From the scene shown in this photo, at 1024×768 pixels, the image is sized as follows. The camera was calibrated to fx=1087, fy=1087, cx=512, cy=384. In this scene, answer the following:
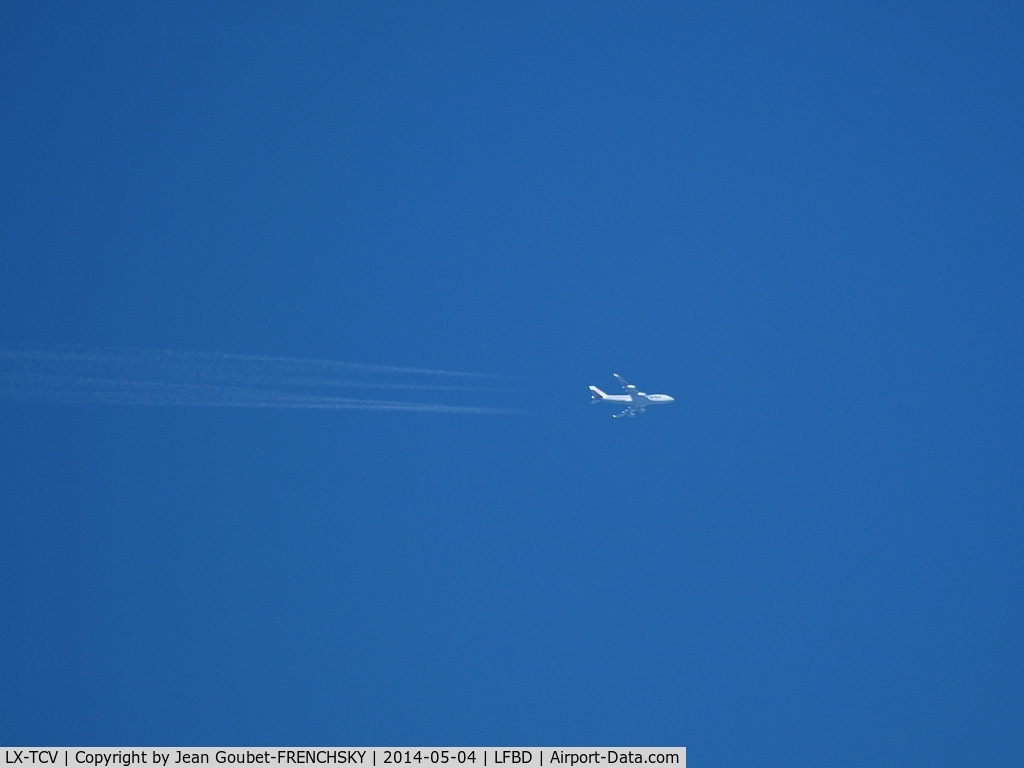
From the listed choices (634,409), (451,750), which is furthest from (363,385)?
(451,750)

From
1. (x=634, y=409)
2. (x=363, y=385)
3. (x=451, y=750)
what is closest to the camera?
(x=451, y=750)

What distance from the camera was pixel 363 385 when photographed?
150ft

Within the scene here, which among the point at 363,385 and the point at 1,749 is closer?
the point at 1,749

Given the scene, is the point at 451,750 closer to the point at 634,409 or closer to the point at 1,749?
the point at 1,749

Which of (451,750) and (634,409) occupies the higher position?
(634,409)

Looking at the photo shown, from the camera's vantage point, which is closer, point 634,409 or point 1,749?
point 1,749

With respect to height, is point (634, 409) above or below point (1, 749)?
above

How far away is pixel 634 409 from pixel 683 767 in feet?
62.6

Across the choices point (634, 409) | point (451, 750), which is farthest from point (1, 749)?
point (634, 409)

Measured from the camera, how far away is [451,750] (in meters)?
32.6

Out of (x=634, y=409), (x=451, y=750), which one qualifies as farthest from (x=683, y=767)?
(x=634, y=409)

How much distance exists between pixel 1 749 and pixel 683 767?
20743mm

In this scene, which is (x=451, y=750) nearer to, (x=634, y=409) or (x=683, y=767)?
(x=683, y=767)

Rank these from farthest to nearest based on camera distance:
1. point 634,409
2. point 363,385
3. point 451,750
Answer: point 634,409
point 363,385
point 451,750
